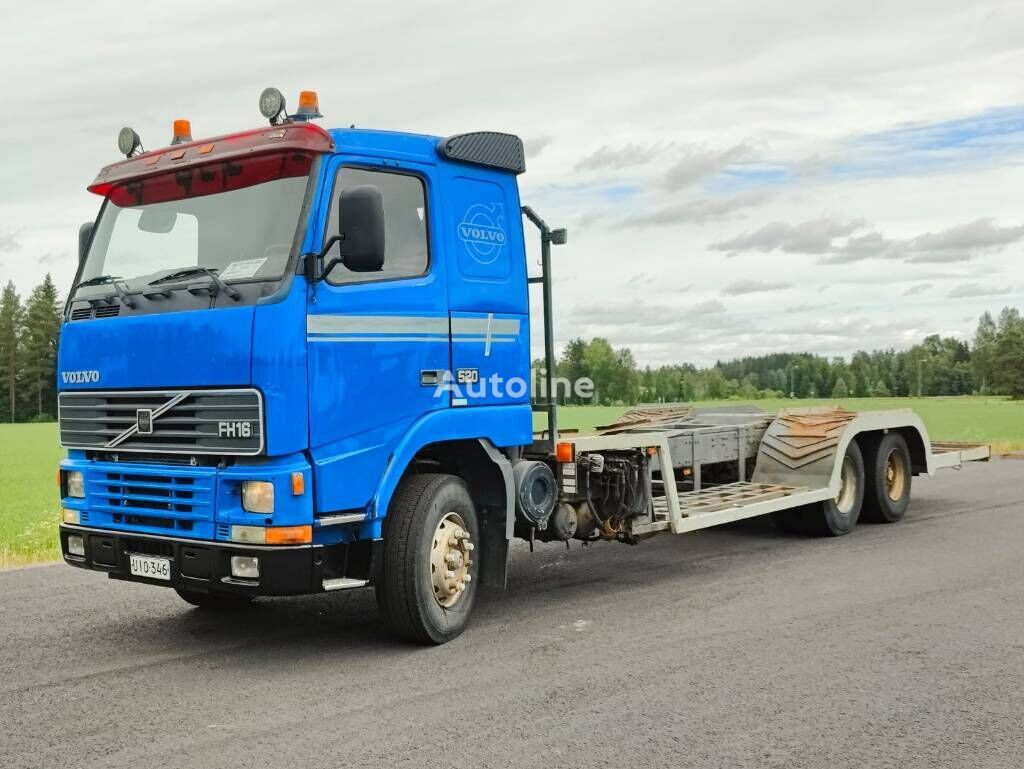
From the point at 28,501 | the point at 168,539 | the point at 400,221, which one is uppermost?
the point at 400,221

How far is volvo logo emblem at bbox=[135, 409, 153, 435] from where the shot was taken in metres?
6.01

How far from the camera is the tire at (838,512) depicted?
33.5 feet

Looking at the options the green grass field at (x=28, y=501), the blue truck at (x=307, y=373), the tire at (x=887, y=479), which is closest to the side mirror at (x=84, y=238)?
the blue truck at (x=307, y=373)

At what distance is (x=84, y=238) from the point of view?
6969mm

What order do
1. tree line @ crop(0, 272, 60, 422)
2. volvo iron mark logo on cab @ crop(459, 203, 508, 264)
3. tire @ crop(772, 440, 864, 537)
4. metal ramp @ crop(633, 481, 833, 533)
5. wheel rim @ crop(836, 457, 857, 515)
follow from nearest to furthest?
volvo iron mark logo on cab @ crop(459, 203, 508, 264), metal ramp @ crop(633, 481, 833, 533), tire @ crop(772, 440, 864, 537), wheel rim @ crop(836, 457, 857, 515), tree line @ crop(0, 272, 60, 422)

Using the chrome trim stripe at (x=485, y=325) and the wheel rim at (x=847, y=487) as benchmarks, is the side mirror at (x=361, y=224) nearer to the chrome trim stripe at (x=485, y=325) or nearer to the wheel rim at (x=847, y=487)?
the chrome trim stripe at (x=485, y=325)

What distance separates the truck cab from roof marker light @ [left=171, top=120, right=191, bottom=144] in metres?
0.03

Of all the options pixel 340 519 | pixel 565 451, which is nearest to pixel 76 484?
pixel 340 519

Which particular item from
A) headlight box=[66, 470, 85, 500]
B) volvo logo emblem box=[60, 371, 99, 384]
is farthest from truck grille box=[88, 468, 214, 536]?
volvo logo emblem box=[60, 371, 99, 384]

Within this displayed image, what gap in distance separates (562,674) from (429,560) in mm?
1109

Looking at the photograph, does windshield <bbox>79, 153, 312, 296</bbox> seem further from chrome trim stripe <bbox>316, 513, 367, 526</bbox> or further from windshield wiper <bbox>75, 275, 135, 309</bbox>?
chrome trim stripe <bbox>316, 513, 367, 526</bbox>

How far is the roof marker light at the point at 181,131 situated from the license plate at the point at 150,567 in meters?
2.72

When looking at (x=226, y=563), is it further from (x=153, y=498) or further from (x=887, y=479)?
(x=887, y=479)

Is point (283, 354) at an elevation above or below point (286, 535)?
above
